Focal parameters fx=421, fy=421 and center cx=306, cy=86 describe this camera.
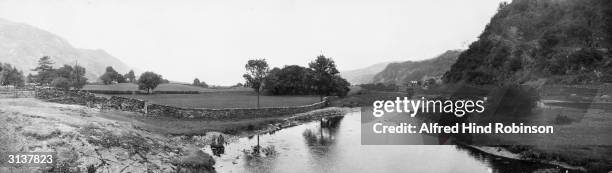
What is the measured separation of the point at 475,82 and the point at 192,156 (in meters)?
111

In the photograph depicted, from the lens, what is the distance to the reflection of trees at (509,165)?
32.6 metres

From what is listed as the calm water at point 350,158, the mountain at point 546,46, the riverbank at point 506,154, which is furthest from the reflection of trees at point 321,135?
the mountain at point 546,46

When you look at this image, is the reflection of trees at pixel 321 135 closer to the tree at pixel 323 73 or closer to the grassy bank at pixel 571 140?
the grassy bank at pixel 571 140

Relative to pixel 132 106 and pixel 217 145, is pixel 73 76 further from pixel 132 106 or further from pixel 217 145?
pixel 217 145

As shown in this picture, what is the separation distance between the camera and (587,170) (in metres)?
30.8

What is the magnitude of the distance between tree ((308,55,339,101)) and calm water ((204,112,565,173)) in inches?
2262

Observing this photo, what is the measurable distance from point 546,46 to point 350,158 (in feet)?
309

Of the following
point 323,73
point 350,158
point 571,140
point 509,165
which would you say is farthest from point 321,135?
point 323,73

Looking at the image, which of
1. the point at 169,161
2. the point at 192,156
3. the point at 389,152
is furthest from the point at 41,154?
the point at 389,152

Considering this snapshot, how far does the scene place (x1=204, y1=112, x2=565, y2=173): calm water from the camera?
34.1 meters

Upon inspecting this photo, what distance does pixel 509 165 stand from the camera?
34469mm

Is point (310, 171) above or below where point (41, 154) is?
below

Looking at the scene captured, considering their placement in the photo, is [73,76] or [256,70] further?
[73,76]

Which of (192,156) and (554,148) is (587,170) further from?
(192,156)
